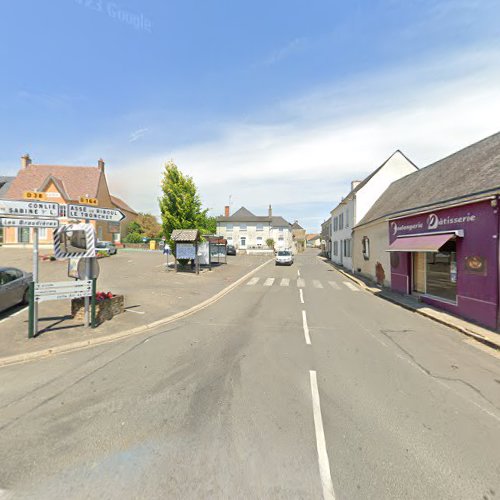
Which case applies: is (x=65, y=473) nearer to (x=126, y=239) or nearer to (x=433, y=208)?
(x=433, y=208)

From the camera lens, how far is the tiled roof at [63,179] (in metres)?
33.7

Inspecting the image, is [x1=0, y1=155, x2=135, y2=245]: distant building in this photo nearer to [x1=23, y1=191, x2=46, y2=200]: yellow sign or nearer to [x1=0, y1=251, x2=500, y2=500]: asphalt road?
[x1=23, y1=191, x2=46, y2=200]: yellow sign

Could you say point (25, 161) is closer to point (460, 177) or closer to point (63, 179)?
point (63, 179)

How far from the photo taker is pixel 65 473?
8.48ft

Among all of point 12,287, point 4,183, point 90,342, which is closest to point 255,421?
point 90,342

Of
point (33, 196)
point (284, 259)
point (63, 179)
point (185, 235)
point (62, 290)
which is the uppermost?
point (63, 179)

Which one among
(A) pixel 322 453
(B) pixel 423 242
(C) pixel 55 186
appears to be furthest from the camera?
(C) pixel 55 186

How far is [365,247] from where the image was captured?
18.4 meters

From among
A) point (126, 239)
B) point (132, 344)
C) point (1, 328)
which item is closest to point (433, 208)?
point (132, 344)

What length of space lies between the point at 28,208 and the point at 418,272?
14000 millimetres

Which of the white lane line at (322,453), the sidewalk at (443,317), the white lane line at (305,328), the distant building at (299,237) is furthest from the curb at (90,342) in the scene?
the distant building at (299,237)

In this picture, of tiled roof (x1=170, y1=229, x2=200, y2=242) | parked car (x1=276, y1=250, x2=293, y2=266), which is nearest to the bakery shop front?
tiled roof (x1=170, y1=229, x2=200, y2=242)

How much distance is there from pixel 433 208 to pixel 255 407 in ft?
33.6

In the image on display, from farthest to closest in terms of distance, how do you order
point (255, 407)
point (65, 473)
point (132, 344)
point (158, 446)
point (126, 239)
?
point (126, 239) < point (132, 344) < point (255, 407) < point (158, 446) < point (65, 473)
